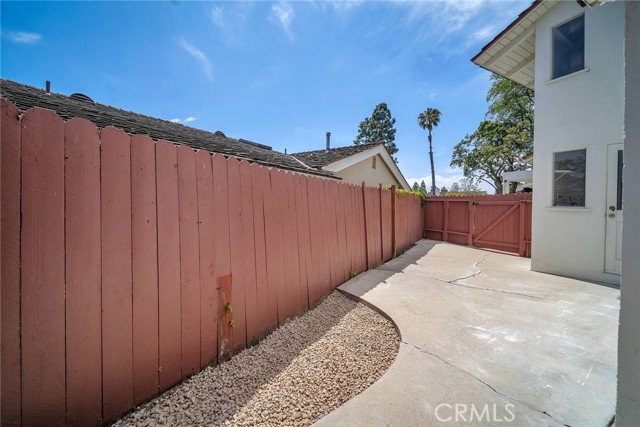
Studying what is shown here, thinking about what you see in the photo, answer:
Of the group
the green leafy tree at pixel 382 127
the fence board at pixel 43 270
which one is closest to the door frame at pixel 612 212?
the fence board at pixel 43 270

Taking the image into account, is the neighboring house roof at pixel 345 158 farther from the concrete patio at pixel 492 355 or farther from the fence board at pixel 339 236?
the concrete patio at pixel 492 355

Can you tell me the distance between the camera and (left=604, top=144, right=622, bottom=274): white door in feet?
15.3

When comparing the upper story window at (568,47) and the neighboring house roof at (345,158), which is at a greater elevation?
the upper story window at (568,47)

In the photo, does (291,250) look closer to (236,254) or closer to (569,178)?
(236,254)

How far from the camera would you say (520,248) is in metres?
7.55

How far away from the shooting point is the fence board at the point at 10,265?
4.22ft

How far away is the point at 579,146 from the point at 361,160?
6505 millimetres

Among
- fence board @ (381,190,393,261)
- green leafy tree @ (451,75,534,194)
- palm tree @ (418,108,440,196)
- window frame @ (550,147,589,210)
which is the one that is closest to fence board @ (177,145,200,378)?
fence board @ (381,190,393,261)

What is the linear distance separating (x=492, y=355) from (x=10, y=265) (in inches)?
145

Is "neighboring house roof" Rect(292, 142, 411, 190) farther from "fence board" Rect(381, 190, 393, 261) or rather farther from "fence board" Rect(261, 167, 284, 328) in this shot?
"fence board" Rect(261, 167, 284, 328)

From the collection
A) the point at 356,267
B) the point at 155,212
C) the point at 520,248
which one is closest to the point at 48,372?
the point at 155,212

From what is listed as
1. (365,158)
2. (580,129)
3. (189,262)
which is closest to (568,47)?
(580,129)

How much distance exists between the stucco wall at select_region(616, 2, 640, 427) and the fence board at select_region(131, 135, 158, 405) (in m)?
2.75

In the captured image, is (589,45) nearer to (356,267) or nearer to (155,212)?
(356,267)
